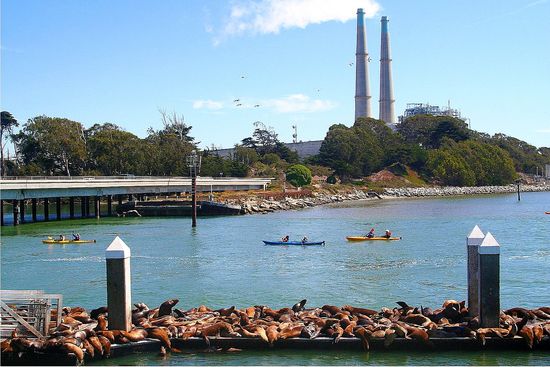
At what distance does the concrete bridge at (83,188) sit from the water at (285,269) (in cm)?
527

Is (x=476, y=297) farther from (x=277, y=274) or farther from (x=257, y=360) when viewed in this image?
(x=277, y=274)

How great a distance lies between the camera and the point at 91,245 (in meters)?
49.4

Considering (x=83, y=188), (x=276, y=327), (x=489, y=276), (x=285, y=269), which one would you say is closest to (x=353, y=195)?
(x=83, y=188)

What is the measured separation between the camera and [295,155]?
162375mm

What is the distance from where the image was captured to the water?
2598 centimetres

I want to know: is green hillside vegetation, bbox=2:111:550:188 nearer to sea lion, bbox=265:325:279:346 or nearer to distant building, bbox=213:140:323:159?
distant building, bbox=213:140:323:159

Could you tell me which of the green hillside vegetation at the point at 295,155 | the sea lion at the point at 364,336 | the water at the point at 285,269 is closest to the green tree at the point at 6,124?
the green hillside vegetation at the point at 295,155

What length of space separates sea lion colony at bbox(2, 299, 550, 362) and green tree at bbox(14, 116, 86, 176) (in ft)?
316

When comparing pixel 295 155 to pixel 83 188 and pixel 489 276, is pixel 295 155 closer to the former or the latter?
pixel 83 188

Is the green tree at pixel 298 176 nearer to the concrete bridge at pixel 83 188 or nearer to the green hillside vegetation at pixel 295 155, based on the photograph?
the green hillside vegetation at pixel 295 155

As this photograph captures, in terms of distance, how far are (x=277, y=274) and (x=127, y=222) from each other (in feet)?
142

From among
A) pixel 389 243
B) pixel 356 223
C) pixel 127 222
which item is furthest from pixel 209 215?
pixel 389 243

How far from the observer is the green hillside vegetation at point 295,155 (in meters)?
115

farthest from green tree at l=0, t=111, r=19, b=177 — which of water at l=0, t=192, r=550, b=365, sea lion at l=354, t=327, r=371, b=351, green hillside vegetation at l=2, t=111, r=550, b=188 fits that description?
sea lion at l=354, t=327, r=371, b=351
